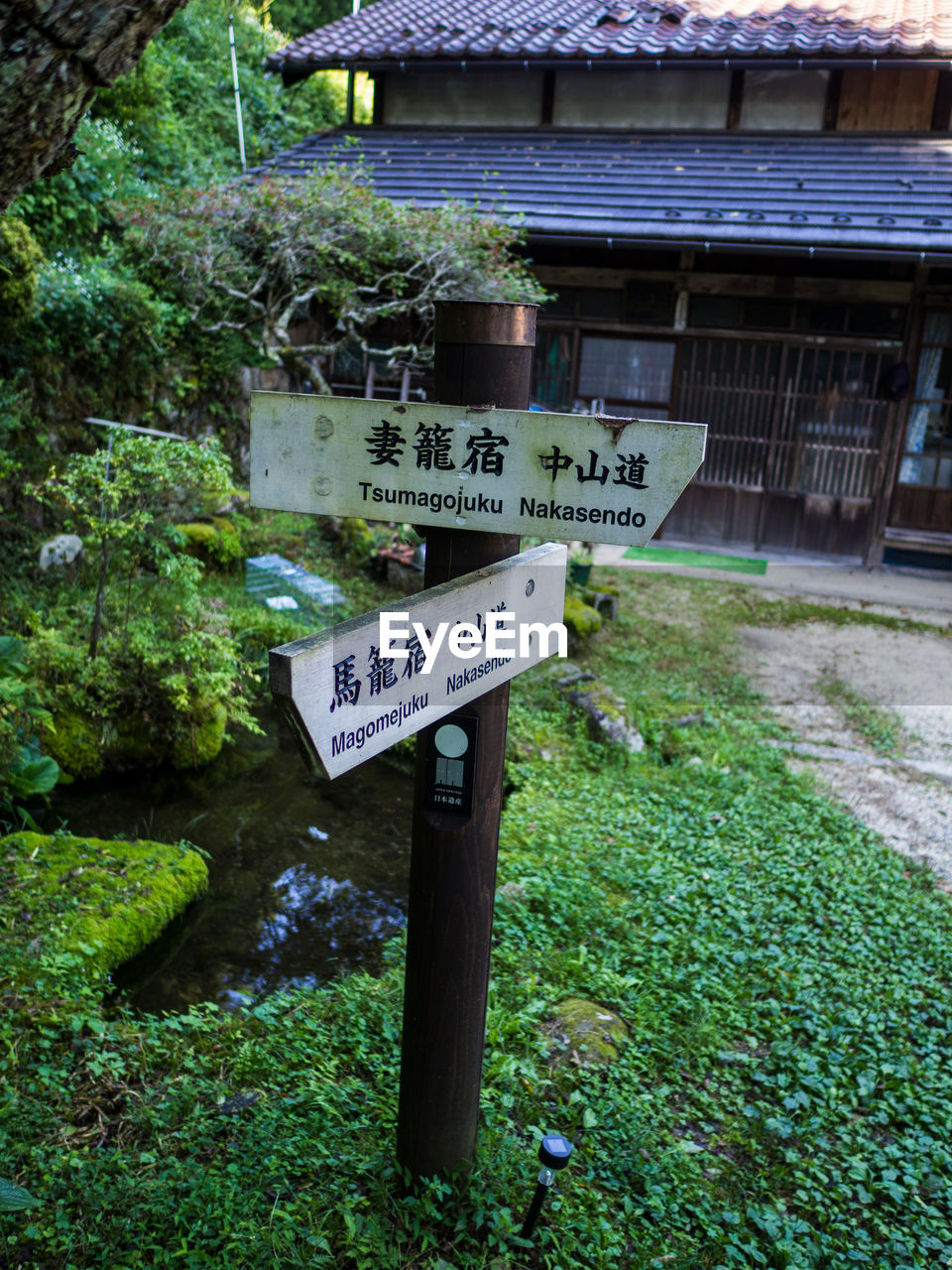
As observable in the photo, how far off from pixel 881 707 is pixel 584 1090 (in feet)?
16.9

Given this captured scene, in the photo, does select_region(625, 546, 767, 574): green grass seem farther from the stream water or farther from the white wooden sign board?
the white wooden sign board

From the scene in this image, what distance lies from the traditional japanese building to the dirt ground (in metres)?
2.93

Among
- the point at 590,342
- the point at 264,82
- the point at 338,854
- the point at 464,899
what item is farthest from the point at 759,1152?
the point at 264,82

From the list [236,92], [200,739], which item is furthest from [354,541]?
[236,92]

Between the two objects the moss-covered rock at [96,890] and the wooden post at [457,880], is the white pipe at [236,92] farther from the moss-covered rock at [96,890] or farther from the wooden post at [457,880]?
the wooden post at [457,880]

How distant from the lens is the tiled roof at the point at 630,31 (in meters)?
10.9

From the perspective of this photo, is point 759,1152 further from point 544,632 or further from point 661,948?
point 544,632

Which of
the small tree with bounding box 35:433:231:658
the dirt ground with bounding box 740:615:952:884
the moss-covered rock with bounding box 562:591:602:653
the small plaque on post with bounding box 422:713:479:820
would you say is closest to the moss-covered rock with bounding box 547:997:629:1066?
the small plaque on post with bounding box 422:713:479:820

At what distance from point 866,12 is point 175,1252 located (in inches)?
563

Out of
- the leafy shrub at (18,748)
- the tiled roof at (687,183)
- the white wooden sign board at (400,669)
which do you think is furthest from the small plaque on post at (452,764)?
the tiled roof at (687,183)

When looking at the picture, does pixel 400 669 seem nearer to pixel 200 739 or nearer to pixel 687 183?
pixel 200 739

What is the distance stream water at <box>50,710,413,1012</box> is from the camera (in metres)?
4.23

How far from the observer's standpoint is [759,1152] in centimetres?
316

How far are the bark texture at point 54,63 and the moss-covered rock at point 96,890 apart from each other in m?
3.01
